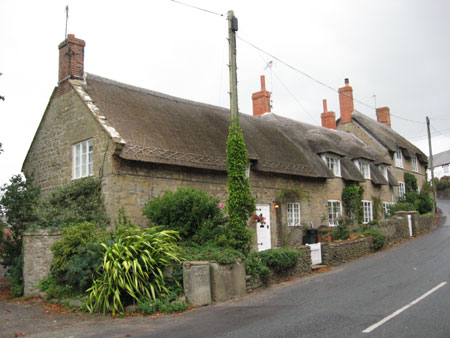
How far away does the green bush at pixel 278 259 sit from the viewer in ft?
40.1

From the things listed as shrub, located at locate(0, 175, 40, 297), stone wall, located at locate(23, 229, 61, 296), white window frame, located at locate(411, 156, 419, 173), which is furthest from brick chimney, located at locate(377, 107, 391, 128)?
stone wall, located at locate(23, 229, 61, 296)

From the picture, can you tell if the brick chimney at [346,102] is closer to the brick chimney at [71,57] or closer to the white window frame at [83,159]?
the brick chimney at [71,57]

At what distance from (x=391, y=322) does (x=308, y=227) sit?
43.9 feet

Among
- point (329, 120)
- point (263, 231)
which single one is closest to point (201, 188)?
point (263, 231)

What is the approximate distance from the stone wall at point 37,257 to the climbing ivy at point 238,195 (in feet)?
16.5

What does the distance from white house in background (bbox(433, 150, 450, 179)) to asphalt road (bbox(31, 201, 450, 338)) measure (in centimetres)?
6767

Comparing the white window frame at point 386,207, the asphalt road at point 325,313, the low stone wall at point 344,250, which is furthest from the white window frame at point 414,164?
the asphalt road at point 325,313

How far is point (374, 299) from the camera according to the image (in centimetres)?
904

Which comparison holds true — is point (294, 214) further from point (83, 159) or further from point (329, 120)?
point (329, 120)

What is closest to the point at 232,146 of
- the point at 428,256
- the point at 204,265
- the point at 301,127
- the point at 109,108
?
the point at 204,265

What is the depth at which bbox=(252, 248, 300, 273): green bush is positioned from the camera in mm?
12219

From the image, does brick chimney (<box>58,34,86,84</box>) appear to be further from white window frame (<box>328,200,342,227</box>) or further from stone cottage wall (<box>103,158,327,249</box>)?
white window frame (<box>328,200,342,227</box>)

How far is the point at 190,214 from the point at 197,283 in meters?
2.78

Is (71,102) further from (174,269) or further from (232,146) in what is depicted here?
(174,269)
